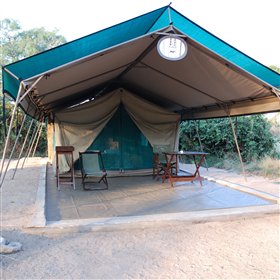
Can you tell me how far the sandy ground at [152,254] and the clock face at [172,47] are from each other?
2091mm

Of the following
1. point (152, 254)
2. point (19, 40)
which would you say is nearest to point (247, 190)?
point (152, 254)

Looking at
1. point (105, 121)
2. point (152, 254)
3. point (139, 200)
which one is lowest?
point (152, 254)

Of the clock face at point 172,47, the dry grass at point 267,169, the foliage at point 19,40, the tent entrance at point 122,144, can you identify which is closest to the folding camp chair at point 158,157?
the tent entrance at point 122,144

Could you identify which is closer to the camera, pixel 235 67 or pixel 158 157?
pixel 235 67

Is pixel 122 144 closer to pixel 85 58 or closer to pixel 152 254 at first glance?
pixel 85 58

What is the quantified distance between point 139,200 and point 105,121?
2783 mm

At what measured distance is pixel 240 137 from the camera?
1079 cm

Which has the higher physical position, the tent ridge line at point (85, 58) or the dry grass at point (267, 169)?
the tent ridge line at point (85, 58)

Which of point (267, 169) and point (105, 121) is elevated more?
point (105, 121)

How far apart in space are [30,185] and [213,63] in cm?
426

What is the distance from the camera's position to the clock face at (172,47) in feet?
12.0

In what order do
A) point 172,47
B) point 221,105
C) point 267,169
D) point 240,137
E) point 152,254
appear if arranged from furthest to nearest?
point 240,137, point 267,169, point 221,105, point 172,47, point 152,254

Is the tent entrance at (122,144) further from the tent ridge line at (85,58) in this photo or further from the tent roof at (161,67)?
the tent ridge line at (85,58)

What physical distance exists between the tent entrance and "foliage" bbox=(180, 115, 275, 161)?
4061 mm
